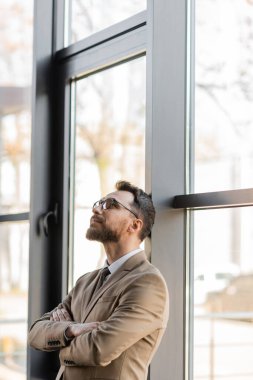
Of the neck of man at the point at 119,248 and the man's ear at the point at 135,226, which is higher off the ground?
the man's ear at the point at 135,226

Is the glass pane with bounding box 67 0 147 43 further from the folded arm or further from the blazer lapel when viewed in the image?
the folded arm

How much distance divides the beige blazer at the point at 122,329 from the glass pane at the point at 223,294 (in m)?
0.29

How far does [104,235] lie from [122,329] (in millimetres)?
470

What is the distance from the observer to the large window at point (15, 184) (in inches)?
187

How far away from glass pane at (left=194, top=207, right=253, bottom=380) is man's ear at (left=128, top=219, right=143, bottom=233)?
0.25 m

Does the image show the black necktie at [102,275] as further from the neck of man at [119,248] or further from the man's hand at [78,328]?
the man's hand at [78,328]

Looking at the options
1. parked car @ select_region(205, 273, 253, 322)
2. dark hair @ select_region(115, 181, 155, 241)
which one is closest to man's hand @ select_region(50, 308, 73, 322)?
dark hair @ select_region(115, 181, 155, 241)

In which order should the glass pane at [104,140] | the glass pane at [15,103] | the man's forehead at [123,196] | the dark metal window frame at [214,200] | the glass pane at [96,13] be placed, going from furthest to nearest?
the glass pane at [15,103], the glass pane at [96,13], the glass pane at [104,140], the man's forehead at [123,196], the dark metal window frame at [214,200]

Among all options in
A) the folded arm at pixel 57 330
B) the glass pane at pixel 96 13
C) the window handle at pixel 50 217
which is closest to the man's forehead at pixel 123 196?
the folded arm at pixel 57 330

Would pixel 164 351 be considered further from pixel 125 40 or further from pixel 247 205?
pixel 125 40

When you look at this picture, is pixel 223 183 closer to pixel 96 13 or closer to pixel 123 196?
pixel 123 196

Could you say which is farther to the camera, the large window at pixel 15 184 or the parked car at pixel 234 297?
Answer: the large window at pixel 15 184

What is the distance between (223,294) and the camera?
3.26m

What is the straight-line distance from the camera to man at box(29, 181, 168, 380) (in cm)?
297
